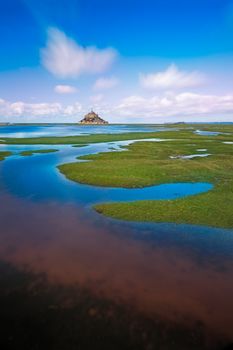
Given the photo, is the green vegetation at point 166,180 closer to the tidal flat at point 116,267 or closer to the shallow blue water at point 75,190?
the tidal flat at point 116,267

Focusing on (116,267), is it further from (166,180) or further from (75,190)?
(166,180)

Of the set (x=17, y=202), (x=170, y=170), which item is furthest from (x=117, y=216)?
(x=170, y=170)

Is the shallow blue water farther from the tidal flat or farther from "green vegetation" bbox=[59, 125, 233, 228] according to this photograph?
"green vegetation" bbox=[59, 125, 233, 228]

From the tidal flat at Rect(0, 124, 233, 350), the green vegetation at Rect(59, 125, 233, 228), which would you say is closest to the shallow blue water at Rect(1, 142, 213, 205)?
the tidal flat at Rect(0, 124, 233, 350)

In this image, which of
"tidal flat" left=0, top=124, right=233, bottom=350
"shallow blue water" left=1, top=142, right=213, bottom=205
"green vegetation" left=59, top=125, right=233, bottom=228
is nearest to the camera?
"tidal flat" left=0, top=124, right=233, bottom=350

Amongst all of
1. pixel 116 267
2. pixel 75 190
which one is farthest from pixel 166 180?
pixel 116 267

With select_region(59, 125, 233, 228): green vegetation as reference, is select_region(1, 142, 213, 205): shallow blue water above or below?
below
